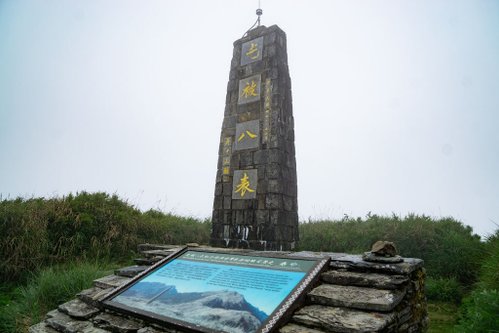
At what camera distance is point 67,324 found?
3.38 m

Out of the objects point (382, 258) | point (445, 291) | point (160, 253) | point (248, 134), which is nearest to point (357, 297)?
point (382, 258)

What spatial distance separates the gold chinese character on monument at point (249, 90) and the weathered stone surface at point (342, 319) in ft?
16.1

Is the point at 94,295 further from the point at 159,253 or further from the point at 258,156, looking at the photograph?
the point at 258,156

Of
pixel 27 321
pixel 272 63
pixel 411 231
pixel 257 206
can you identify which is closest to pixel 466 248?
pixel 411 231

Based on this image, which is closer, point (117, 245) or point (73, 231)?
point (73, 231)

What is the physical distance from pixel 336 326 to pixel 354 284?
0.67 meters

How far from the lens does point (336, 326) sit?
2.33m

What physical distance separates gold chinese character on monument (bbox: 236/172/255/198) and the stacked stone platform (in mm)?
3108

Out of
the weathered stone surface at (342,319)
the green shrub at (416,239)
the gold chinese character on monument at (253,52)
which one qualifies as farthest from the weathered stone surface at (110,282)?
the green shrub at (416,239)

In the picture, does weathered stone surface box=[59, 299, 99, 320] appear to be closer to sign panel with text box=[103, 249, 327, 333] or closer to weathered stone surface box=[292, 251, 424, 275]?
sign panel with text box=[103, 249, 327, 333]

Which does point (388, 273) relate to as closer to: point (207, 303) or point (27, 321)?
A: point (207, 303)

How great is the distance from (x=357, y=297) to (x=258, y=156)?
3.92 m

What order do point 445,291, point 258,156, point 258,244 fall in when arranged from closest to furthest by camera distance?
1. point 445,291
2. point 258,244
3. point 258,156

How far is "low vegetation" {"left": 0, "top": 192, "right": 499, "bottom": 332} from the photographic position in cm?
479
